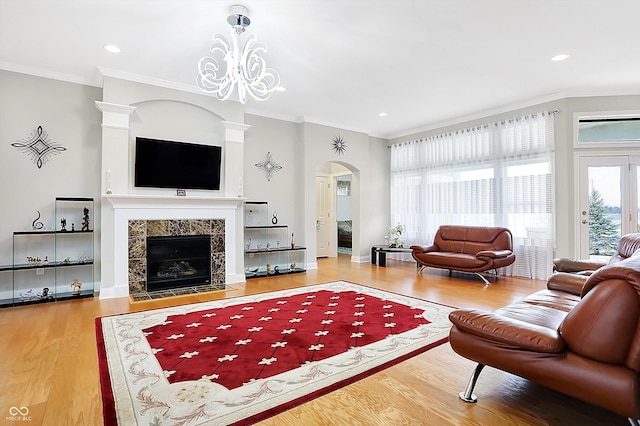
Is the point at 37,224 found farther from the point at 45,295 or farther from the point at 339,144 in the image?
the point at 339,144

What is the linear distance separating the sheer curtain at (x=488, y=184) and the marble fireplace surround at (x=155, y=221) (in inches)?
158

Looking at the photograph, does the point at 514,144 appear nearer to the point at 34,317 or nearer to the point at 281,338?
the point at 281,338

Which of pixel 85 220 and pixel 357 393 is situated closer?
pixel 357 393

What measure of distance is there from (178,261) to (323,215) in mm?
4562

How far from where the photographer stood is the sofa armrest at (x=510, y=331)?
162cm

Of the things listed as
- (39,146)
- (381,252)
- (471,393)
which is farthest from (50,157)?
(381,252)

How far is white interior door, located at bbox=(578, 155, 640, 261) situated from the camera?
505 cm

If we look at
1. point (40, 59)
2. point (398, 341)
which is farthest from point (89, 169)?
point (398, 341)

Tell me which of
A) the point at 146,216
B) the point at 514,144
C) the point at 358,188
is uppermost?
the point at 514,144

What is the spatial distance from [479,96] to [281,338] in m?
4.92

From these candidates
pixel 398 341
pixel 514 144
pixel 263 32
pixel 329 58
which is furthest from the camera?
pixel 514 144

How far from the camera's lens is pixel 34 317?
3557 mm

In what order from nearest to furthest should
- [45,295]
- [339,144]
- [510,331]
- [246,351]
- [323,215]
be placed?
[510,331]
[246,351]
[45,295]
[339,144]
[323,215]

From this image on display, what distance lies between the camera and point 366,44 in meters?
3.69
